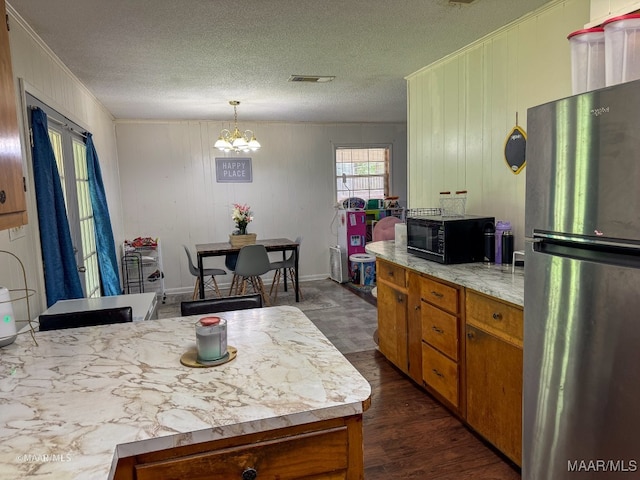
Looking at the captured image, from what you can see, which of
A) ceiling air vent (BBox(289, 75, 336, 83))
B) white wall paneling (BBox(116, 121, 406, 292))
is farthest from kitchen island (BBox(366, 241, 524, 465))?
white wall paneling (BBox(116, 121, 406, 292))

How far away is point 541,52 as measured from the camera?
2404mm

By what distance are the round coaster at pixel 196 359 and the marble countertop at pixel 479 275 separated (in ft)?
Answer: 3.99

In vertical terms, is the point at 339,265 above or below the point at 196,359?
below

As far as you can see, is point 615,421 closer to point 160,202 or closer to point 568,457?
point 568,457

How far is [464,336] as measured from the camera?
2.29 meters

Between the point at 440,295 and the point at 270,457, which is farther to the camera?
the point at 440,295

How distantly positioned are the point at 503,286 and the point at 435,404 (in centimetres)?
103

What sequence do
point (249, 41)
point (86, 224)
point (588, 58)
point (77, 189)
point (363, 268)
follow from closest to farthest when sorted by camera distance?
point (588, 58) < point (249, 41) < point (77, 189) < point (86, 224) < point (363, 268)

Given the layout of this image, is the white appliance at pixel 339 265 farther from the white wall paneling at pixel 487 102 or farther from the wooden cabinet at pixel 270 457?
the wooden cabinet at pixel 270 457

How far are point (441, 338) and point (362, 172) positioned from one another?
14.3 ft

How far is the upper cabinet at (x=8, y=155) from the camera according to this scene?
119 cm

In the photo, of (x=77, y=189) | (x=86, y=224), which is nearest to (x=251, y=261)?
(x=86, y=224)

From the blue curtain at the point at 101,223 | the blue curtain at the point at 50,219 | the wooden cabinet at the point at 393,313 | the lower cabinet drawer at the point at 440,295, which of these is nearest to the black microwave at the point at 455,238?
the lower cabinet drawer at the point at 440,295

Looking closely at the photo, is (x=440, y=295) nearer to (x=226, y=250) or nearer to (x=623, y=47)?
(x=623, y=47)
